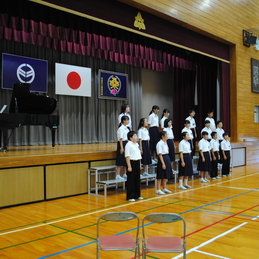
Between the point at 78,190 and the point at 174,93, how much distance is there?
31.5 feet

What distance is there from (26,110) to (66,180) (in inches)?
91.4

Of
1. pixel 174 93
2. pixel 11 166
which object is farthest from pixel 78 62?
pixel 11 166

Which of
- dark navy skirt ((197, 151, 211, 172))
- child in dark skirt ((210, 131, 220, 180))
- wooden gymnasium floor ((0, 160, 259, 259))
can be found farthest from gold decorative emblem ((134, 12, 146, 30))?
wooden gymnasium floor ((0, 160, 259, 259))

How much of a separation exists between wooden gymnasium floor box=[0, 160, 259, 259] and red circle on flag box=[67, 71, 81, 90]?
213 inches

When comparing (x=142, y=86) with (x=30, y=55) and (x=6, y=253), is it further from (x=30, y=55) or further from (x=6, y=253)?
(x=6, y=253)

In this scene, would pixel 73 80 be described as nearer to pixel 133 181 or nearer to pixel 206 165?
pixel 206 165

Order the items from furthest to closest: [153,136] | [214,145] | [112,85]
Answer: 1. [112,85]
2. [214,145]
3. [153,136]

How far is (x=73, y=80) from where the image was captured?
1195 centimetres

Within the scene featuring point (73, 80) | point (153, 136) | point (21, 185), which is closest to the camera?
point (21, 185)

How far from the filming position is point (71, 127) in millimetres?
12234

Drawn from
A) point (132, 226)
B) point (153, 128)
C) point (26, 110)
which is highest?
point (26, 110)

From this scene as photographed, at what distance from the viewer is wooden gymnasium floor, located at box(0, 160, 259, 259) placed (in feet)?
12.7

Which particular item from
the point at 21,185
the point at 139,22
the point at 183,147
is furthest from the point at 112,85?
the point at 21,185

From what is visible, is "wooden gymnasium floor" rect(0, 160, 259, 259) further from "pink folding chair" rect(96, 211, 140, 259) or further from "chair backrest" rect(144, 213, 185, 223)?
"chair backrest" rect(144, 213, 185, 223)
